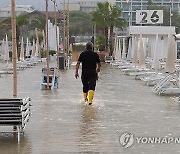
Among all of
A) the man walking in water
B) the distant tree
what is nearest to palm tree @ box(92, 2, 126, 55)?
the distant tree

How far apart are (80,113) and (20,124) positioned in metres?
3.43

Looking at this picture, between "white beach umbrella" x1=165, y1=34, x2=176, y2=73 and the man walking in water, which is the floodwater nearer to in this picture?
the man walking in water

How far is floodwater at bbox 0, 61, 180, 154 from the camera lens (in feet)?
26.2

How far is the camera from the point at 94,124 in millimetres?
10312

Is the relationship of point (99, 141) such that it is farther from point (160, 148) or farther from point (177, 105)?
point (177, 105)

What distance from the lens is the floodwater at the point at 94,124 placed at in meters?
8.00

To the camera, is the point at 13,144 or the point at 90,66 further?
the point at 90,66

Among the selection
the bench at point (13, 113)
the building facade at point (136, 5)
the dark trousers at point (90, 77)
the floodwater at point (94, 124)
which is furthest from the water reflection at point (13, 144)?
the building facade at point (136, 5)

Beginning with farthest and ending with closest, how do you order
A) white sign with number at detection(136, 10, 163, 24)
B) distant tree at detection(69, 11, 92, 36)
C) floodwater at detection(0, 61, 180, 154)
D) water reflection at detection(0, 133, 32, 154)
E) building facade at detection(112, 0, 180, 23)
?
building facade at detection(112, 0, 180, 23)
distant tree at detection(69, 11, 92, 36)
white sign with number at detection(136, 10, 163, 24)
floodwater at detection(0, 61, 180, 154)
water reflection at detection(0, 133, 32, 154)

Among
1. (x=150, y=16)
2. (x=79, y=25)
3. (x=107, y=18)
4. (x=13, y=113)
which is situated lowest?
(x=13, y=113)

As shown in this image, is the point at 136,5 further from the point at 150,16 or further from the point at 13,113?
the point at 13,113

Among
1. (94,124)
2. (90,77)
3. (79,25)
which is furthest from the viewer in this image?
(79,25)

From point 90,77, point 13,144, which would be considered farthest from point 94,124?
point 90,77

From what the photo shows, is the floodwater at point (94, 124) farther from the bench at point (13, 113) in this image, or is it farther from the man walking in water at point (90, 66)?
the man walking in water at point (90, 66)
